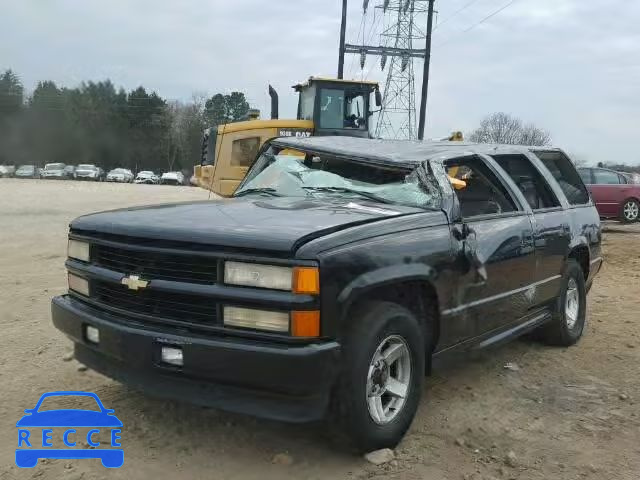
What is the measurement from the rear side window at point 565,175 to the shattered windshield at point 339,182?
210cm

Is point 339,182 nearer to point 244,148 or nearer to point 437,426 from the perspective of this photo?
point 437,426

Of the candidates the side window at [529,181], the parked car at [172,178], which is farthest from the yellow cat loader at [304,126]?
the parked car at [172,178]

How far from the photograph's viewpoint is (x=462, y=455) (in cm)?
339

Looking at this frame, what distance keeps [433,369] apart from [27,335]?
3580 millimetres

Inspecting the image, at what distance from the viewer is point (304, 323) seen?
2.87 meters

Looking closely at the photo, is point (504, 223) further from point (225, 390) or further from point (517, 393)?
point (225, 390)

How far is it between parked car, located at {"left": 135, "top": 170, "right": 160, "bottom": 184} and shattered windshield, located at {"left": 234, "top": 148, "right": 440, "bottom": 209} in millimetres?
44301

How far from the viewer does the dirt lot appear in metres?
3.18

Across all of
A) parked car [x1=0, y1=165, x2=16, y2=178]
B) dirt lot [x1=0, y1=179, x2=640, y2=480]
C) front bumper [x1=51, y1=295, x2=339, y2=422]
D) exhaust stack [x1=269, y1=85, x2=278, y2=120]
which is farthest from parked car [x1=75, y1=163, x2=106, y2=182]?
front bumper [x1=51, y1=295, x2=339, y2=422]

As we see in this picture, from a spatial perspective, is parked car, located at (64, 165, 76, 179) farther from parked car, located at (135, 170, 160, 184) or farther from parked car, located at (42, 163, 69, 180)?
parked car, located at (135, 170, 160, 184)

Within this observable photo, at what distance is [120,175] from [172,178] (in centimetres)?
1031

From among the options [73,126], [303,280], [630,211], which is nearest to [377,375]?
[303,280]

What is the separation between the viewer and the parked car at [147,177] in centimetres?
4722

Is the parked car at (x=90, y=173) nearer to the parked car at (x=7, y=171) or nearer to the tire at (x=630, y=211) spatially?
the parked car at (x=7, y=171)
